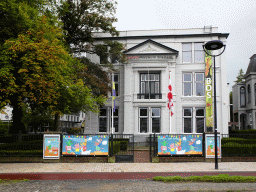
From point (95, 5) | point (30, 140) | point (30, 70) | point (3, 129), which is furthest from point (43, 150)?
point (3, 129)

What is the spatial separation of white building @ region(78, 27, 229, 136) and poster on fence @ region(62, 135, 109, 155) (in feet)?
40.6

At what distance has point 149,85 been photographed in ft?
94.7

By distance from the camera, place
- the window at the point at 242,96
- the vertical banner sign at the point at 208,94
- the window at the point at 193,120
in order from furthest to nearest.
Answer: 1. the window at the point at 242,96
2. the window at the point at 193,120
3. the vertical banner sign at the point at 208,94

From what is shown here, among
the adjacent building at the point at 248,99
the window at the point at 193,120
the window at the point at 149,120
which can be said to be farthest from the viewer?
the adjacent building at the point at 248,99

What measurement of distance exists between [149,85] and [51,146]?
15.5 metres

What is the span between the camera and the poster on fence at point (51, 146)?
611 inches

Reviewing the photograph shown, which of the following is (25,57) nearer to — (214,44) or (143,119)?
(214,44)

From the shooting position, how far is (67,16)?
83.4ft

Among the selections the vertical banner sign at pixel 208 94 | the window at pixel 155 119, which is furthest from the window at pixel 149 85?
the vertical banner sign at pixel 208 94

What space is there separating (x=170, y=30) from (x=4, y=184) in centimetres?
2536

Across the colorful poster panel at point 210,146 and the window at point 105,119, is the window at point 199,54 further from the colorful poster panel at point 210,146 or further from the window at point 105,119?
the colorful poster panel at point 210,146

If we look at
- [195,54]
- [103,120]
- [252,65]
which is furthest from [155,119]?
[252,65]

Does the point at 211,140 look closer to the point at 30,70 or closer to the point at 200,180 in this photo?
the point at 200,180

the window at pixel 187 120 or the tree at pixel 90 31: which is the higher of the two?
the tree at pixel 90 31
